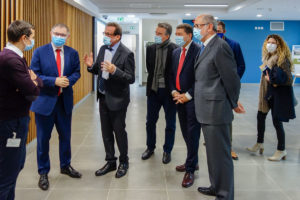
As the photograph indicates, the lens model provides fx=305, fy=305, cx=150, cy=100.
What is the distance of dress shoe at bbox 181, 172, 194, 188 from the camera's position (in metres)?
3.50

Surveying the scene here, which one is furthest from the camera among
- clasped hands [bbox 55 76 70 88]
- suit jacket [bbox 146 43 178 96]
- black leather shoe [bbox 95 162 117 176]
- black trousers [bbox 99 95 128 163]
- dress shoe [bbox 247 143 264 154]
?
dress shoe [bbox 247 143 264 154]

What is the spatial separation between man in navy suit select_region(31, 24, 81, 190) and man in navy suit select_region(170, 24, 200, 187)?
3.95ft

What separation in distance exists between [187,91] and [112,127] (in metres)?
1.05

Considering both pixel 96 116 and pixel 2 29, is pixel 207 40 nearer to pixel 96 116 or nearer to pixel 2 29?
pixel 2 29

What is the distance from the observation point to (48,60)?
3.39 meters

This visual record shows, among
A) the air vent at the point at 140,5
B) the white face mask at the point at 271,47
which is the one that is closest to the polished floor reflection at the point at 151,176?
the white face mask at the point at 271,47

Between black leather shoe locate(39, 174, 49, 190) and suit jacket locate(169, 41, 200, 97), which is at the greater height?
suit jacket locate(169, 41, 200, 97)

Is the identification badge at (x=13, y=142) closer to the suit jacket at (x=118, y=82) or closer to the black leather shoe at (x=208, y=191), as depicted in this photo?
the suit jacket at (x=118, y=82)

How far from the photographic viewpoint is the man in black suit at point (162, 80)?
407 centimetres

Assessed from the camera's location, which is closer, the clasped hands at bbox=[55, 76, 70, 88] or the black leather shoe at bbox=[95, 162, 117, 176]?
the clasped hands at bbox=[55, 76, 70, 88]

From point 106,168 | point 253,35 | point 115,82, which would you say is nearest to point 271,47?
point 115,82

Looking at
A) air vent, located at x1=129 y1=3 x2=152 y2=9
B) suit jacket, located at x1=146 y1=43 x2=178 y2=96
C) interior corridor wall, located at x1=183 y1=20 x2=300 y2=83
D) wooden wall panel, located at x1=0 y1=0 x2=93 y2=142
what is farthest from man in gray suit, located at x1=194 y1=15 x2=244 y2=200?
interior corridor wall, located at x1=183 y1=20 x2=300 y2=83

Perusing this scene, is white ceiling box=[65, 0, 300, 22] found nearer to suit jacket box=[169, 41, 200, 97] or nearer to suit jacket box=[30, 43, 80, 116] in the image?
suit jacket box=[30, 43, 80, 116]

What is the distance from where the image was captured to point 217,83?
2.67 m
